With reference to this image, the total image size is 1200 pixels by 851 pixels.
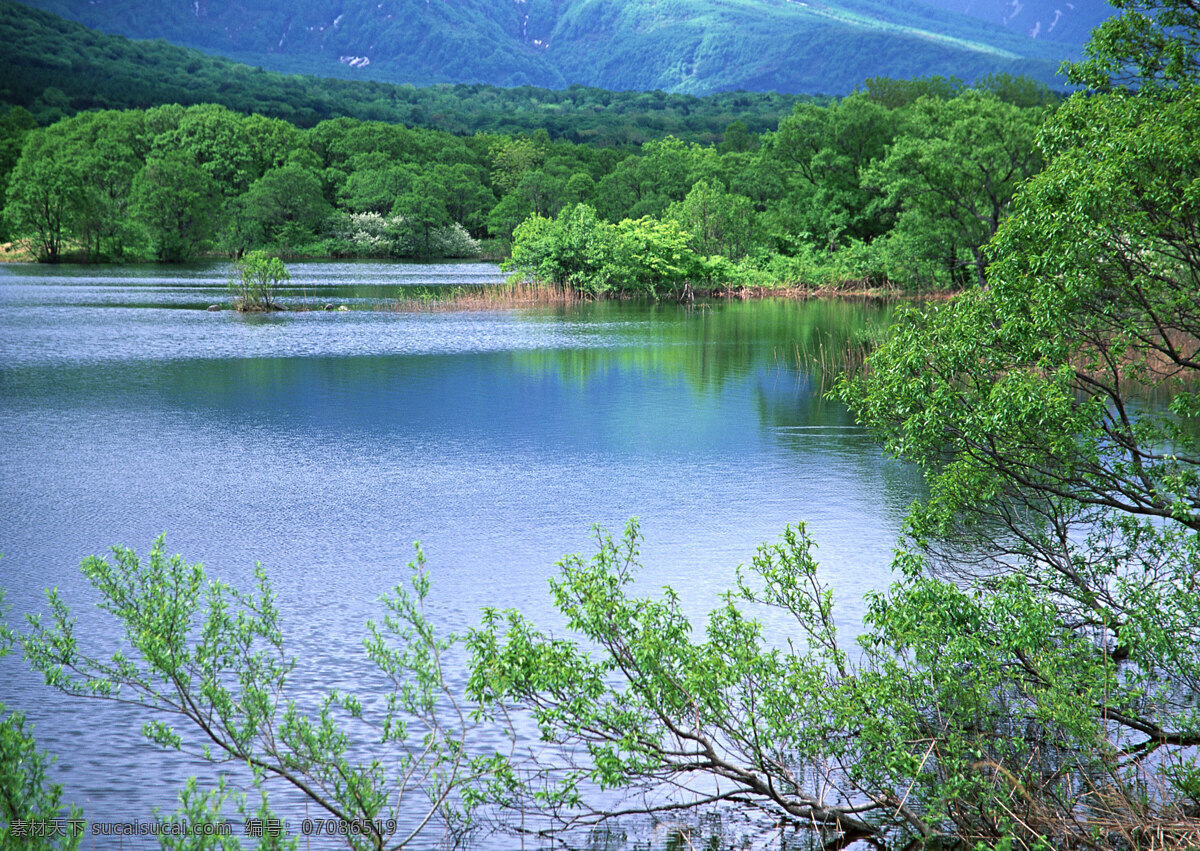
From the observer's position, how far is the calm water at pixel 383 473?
9.91 m

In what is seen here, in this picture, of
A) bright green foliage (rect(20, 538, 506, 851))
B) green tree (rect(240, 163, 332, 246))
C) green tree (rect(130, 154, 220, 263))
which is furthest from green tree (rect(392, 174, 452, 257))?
bright green foliage (rect(20, 538, 506, 851))

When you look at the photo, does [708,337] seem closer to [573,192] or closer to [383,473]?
[383,473]

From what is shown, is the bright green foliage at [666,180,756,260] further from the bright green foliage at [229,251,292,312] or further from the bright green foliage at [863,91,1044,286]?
the bright green foliage at [229,251,292,312]

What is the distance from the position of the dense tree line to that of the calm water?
13.3 metres

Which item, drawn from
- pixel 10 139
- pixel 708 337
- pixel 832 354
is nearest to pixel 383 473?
pixel 832 354

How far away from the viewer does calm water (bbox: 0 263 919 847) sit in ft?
32.5

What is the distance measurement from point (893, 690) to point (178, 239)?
277ft

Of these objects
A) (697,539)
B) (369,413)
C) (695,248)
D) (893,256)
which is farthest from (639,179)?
(697,539)

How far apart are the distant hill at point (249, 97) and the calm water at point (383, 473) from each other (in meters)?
109

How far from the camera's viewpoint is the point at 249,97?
15300 centimetres

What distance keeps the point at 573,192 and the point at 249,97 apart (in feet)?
255

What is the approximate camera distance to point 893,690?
631cm

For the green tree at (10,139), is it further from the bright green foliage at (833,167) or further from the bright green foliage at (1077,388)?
the bright green foliage at (1077,388)

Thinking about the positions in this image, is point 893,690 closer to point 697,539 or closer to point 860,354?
point 697,539
